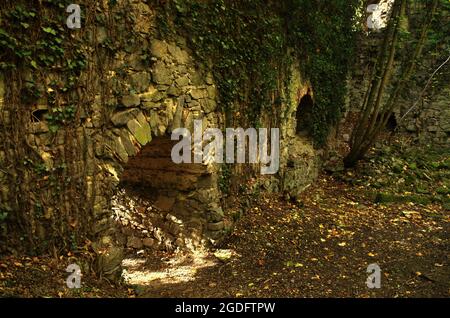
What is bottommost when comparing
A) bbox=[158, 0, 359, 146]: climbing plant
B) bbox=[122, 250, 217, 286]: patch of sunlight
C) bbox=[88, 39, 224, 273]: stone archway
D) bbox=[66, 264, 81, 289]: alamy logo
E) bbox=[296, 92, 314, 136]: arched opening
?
bbox=[122, 250, 217, 286]: patch of sunlight

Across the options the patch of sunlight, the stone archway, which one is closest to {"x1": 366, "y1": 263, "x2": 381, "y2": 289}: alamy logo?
the patch of sunlight

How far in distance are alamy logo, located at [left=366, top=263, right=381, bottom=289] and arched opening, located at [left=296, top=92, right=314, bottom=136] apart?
4.47 m

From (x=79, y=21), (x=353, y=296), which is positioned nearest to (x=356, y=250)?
(x=353, y=296)

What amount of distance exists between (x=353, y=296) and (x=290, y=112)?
169 inches

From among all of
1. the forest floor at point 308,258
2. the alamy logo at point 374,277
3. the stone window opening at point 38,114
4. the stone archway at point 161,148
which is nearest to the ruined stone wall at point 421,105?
the forest floor at point 308,258

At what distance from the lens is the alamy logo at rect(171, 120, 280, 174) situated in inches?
192

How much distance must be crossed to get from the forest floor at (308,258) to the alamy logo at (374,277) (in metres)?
0.06

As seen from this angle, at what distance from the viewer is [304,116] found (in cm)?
851

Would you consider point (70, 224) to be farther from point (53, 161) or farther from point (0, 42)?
point (0, 42)

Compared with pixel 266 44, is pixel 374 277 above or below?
below

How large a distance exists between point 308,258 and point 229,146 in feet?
6.58

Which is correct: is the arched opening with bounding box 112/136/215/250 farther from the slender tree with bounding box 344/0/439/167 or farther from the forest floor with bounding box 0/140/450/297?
the slender tree with bounding box 344/0/439/167

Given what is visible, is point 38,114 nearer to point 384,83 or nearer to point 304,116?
point 304,116

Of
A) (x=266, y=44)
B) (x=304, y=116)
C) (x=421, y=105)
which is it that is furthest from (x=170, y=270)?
(x=421, y=105)
